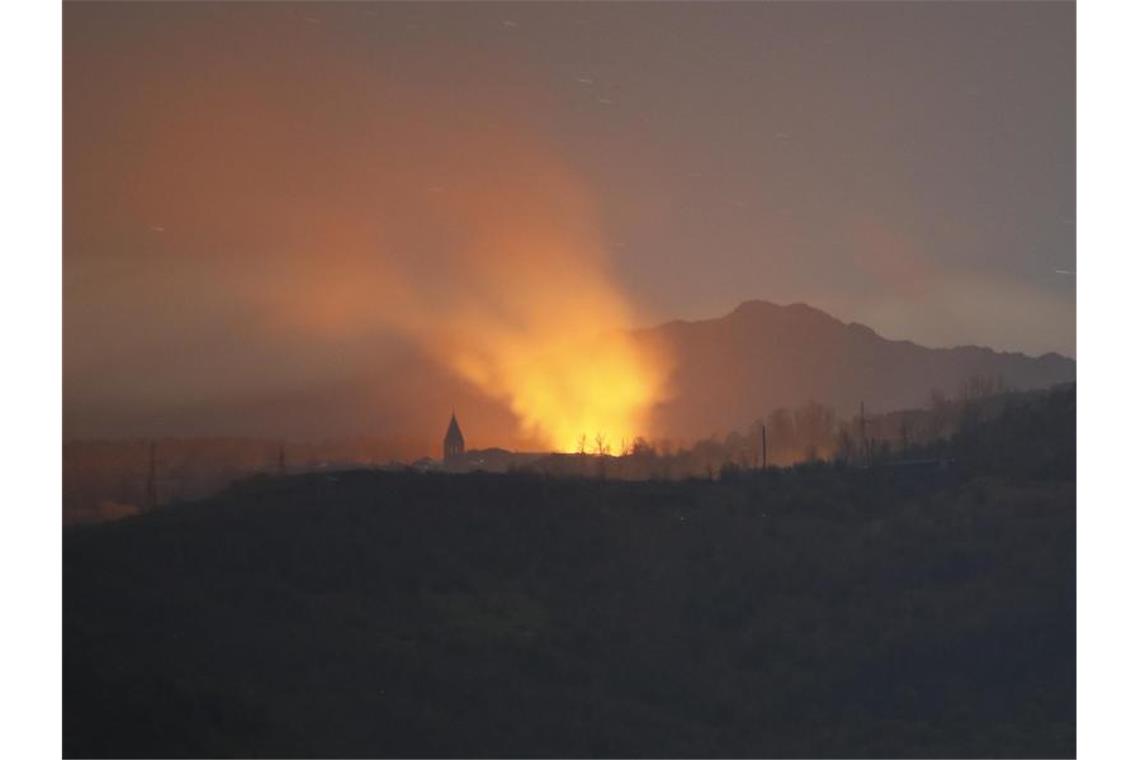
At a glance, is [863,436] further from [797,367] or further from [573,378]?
[573,378]

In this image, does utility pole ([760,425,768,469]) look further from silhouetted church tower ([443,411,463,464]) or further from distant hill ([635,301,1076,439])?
silhouetted church tower ([443,411,463,464])

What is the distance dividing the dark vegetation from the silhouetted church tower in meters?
0.16

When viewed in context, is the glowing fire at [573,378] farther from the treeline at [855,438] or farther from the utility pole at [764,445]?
the utility pole at [764,445]

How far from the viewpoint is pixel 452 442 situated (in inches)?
372

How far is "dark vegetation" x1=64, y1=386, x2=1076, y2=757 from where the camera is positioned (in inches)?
354

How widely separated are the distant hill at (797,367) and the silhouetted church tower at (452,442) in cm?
122

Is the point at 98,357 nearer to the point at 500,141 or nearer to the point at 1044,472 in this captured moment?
the point at 500,141

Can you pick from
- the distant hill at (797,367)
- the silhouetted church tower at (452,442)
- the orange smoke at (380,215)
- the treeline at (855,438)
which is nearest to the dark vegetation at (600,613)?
the treeline at (855,438)

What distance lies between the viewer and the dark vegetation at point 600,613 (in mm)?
8992

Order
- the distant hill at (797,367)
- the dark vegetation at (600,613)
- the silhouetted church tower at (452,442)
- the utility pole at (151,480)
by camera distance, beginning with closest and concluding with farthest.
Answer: the dark vegetation at (600,613) → the utility pole at (151,480) → the silhouetted church tower at (452,442) → the distant hill at (797,367)

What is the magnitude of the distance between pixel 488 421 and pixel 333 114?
203 cm

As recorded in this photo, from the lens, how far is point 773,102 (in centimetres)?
971

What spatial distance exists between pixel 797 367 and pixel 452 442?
217cm

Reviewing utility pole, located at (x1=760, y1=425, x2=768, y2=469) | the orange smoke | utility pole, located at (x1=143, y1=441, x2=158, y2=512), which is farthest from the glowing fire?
utility pole, located at (x1=143, y1=441, x2=158, y2=512)
